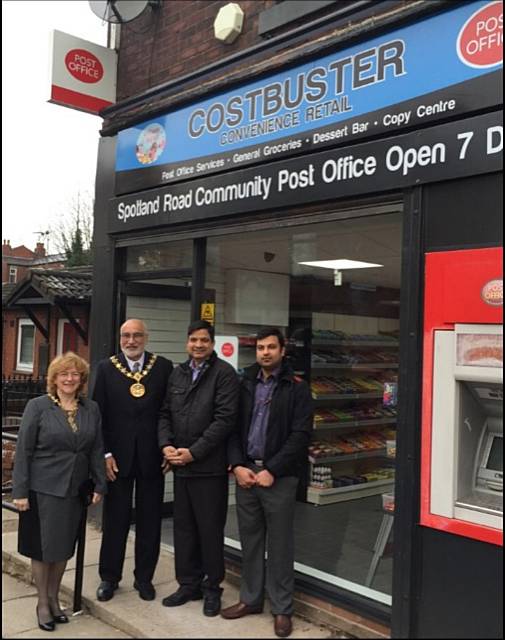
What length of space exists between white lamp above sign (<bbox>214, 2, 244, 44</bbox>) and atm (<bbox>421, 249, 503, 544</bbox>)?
268cm

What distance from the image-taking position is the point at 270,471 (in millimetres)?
3750

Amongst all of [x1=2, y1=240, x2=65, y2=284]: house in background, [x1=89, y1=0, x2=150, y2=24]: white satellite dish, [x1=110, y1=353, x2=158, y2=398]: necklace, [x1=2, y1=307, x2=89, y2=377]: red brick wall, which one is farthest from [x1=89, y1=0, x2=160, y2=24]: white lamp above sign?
[x1=2, y1=240, x2=65, y2=284]: house in background

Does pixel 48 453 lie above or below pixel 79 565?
above

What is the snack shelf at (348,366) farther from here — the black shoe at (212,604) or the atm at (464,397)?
the atm at (464,397)

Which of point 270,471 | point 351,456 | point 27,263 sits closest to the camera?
point 270,471

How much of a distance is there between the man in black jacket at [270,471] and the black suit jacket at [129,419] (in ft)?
1.98

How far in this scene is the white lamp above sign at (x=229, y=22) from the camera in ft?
16.7

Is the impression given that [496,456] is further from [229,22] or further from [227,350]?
[229,22]

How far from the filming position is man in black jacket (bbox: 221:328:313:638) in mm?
3785

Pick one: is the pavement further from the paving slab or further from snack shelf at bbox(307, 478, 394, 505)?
snack shelf at bbox(307, 478, 394, 505)

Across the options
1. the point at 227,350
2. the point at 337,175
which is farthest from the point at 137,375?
the point at 337,175

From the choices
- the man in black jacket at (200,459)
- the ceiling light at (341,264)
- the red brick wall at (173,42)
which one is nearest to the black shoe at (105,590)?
the man in black jacket at (200,459)

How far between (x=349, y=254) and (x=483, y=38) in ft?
7.10

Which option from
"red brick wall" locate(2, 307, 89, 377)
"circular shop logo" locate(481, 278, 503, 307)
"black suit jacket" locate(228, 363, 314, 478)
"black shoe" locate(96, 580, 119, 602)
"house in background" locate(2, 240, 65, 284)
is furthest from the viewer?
"house in background" locate(2, 240, 65, 284)
